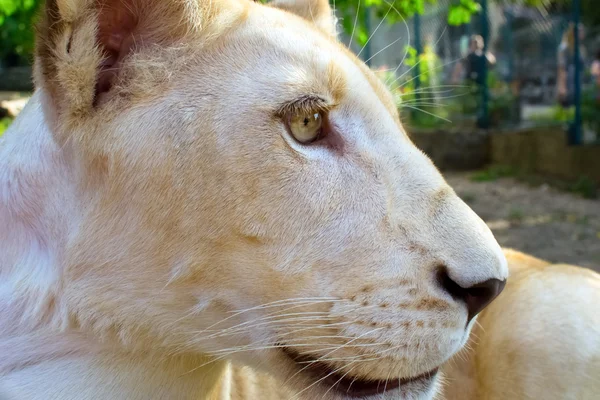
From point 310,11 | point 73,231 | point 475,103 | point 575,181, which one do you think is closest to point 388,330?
point 73,231

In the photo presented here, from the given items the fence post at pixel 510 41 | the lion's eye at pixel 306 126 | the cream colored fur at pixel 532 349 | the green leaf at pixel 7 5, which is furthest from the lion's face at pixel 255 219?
the fence post at pixel 510 41

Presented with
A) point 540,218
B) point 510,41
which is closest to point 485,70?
point 510,41

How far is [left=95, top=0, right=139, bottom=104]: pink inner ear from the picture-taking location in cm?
189

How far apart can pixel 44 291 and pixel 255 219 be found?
64 centimetres

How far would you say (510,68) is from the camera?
1216 centimetres

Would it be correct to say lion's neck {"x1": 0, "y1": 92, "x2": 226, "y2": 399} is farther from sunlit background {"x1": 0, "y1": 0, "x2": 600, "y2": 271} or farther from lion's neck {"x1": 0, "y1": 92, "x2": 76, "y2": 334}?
sunlit background {"x1": 0, "y1": 0, "x2": 600, "y2": 271}

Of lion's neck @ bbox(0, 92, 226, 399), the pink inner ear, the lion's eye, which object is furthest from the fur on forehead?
the lion's eye

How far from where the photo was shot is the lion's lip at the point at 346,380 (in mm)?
1877

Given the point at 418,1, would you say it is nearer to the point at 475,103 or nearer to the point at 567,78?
the point at 567,78

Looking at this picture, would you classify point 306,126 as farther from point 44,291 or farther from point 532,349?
point 532,349

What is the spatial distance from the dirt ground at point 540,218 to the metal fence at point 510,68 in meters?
1.08

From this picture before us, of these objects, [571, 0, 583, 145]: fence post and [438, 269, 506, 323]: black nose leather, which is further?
[571, 0, 583, 145]: fence post

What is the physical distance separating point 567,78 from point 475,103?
86.0 inches

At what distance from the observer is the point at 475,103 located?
12.7m
